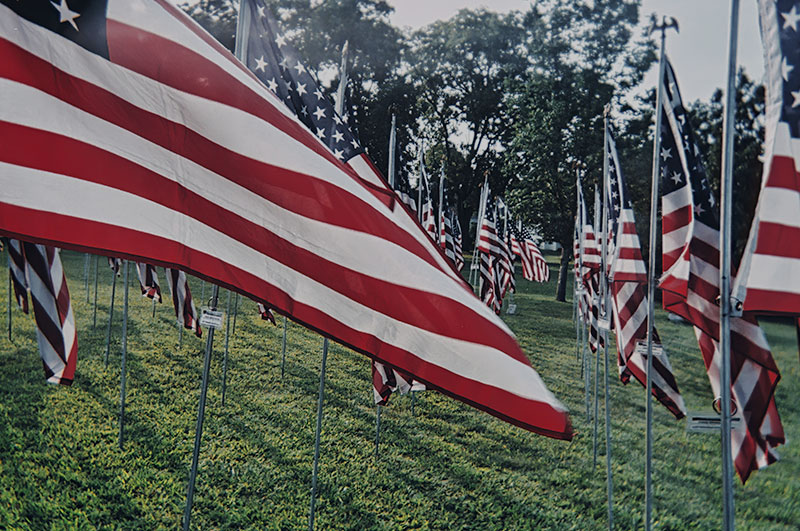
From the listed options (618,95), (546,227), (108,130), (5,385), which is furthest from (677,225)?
(618,95)

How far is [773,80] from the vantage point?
9.30ft

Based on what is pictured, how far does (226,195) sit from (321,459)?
5.22 metres

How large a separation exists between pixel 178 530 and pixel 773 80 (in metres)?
5.25

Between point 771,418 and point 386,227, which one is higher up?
point 386,227

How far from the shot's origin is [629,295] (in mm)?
6504

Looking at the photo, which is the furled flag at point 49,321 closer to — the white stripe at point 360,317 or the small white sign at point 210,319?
the small white sign at point 210,319

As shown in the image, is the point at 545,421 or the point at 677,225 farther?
the point at 677,225

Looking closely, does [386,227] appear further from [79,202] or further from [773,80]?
[773,80]

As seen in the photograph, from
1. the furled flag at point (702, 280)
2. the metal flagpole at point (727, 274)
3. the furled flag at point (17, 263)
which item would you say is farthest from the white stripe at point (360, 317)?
the furled flag at point (17, 263)

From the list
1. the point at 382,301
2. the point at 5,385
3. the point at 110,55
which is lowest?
the point at 5,385

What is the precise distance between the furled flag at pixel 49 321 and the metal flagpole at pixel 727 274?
181 inches

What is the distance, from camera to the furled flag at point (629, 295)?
5.95m

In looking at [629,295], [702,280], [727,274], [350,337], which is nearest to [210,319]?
[350,337]

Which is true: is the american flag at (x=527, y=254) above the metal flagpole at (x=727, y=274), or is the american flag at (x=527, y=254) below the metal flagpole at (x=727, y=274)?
below
